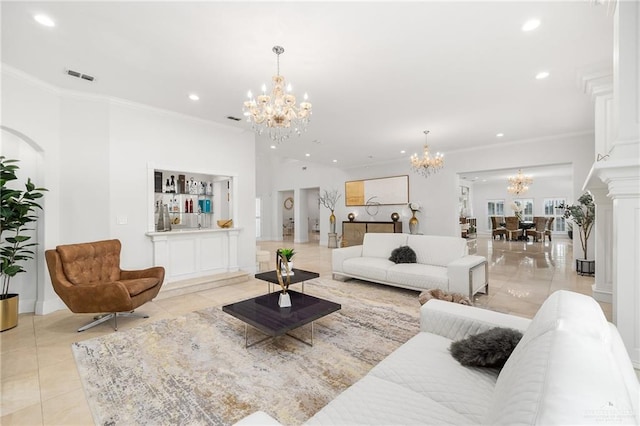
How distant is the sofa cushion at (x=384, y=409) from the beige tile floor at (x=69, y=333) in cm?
171

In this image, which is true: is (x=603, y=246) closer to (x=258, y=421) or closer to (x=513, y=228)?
(x=258, y=421)

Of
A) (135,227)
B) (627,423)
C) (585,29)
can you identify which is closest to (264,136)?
(135,227)

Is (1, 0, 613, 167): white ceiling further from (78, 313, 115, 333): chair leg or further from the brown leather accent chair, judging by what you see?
(78, 313, 115, 333): chair leg

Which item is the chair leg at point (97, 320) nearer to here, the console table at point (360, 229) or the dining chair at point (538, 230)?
the console table at point (360, 229)

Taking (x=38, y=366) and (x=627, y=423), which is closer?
(x=627, y=423)

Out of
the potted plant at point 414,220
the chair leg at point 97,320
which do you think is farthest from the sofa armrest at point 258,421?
the potted plant at point 414,220

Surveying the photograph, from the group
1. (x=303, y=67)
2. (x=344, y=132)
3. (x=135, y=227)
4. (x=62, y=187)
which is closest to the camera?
(x=303, y=67)

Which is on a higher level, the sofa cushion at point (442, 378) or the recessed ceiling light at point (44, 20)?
the recessed ceiling light at point (44, 20)

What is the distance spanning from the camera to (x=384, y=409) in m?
1.21

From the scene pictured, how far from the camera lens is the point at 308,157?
830 cm

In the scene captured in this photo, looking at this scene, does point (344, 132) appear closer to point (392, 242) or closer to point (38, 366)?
point (392, 242)

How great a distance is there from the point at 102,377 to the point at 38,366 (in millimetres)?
718

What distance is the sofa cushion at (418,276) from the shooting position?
3.94m

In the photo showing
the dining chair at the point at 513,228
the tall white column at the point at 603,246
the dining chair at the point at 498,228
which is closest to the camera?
the tall white column at the point at 603,246
